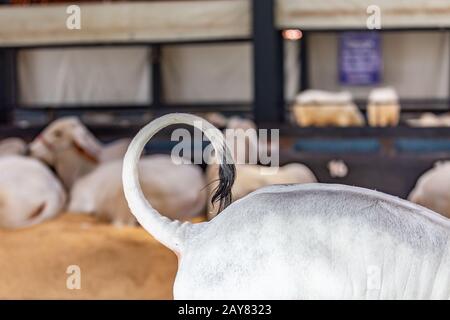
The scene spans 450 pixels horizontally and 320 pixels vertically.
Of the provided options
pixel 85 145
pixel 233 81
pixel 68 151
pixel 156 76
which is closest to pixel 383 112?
pixel 233 81

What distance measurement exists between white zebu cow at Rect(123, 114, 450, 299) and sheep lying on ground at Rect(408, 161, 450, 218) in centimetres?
231

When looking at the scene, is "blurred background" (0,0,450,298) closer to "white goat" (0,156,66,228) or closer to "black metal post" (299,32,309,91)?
"black metal post" (299,32,309,91)

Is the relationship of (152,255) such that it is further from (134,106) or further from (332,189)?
(134,106)

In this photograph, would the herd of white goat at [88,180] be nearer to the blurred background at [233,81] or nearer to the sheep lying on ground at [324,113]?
→ the blurred background at [233,81]

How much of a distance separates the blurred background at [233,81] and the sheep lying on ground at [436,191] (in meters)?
0.35

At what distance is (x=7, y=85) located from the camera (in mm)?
7156

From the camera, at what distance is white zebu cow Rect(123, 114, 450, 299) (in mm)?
988

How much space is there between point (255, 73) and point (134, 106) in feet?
10.4

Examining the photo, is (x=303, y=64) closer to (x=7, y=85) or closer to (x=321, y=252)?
(x=7, y=85)

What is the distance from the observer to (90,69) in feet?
25.9

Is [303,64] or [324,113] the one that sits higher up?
[303,64]

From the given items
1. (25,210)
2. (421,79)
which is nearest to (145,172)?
(25,210)

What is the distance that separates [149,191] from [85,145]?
0.96 metres

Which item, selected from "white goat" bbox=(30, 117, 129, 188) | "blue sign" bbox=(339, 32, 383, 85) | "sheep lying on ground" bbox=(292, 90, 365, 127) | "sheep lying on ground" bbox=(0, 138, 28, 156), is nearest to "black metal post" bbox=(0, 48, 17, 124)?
"sheep lying on ground" bbox=(0, 138, 28, 156)
